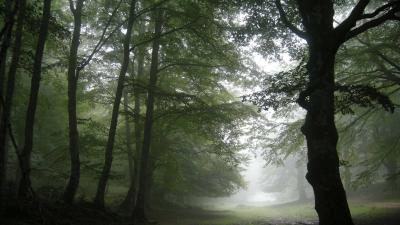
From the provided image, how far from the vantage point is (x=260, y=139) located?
56.7 ft

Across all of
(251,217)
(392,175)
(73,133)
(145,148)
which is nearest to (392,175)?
(392,175)

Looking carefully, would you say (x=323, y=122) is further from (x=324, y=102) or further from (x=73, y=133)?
(x=73, y=133)

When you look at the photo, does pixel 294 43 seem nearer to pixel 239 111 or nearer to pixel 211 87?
pixel 239 111

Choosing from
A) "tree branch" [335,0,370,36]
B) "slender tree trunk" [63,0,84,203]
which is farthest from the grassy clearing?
"tree branch" [335,0,370,36]

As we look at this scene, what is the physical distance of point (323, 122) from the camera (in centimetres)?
641

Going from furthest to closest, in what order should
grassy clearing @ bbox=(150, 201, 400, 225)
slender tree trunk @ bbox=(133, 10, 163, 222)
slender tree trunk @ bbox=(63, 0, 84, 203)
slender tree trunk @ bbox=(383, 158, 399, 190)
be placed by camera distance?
grassy clearing @ bbox=(150, 201, 400, 225), slender tree trunk @ bbox=(383, 158, 399, 190), slender tree trunk @ bbox=(133, 10, 163, 222), slender tree trunk @ bbox=(63, 0, 84, 203)

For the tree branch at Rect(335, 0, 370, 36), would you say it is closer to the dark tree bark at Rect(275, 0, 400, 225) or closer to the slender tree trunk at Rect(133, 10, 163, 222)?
the dark tree bark at Rect(275, 0, 400, 225)

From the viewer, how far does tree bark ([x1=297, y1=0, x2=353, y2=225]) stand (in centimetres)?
613

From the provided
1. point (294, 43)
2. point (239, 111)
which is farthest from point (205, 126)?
point (294, 43)

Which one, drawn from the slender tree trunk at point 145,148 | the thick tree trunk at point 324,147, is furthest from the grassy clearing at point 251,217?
the thick tree trunk at point 324,147

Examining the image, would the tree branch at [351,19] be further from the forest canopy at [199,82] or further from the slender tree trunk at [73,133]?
the slender tree trunk at [73,133]

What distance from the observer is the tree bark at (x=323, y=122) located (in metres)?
6.13

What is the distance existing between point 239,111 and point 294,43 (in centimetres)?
497

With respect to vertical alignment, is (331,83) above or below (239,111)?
below
